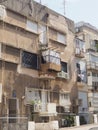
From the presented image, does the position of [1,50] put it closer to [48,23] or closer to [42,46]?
→ [42,46]

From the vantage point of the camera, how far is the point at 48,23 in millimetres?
29672

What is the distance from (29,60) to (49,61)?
190 centimetres

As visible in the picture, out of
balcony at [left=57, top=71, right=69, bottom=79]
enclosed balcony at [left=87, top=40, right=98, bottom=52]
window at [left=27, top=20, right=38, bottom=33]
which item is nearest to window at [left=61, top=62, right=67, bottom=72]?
balcony at [left=57, top=71, right=69, bottom=79]

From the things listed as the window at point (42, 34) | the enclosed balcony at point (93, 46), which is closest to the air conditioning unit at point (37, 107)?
the window at point (42, 34)

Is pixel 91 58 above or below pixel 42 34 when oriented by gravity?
below

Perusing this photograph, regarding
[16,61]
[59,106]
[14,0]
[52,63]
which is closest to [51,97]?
[59,106]

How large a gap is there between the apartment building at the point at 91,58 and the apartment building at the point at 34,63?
5.56m

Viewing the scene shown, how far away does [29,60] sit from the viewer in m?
26.7

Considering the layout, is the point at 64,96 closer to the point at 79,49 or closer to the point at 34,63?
the point at 34,63

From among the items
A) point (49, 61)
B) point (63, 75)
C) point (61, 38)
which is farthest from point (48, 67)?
point (61, 38)

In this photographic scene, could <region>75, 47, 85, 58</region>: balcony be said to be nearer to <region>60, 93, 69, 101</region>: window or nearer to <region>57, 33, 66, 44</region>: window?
<region>57, 33, 66, 44</region>: window

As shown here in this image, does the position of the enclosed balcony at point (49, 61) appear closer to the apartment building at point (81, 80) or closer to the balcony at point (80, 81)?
the balcony at point (80, 81)

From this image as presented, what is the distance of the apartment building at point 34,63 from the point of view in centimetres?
2431

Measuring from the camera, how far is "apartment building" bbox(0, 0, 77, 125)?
2431cm
